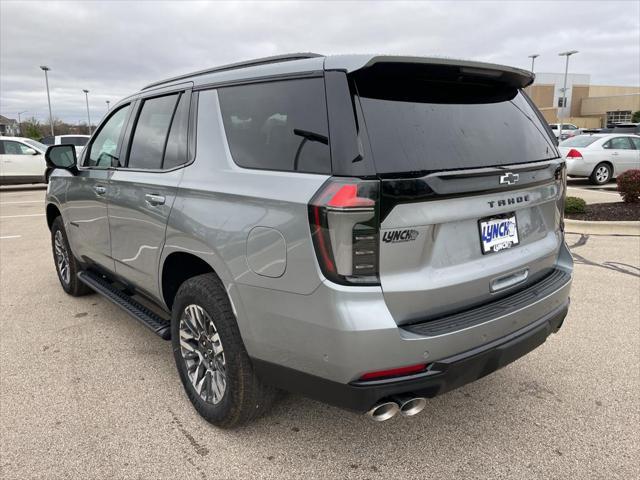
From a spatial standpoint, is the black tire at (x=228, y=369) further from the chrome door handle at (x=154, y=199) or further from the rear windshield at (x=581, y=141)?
the rear windshield at (x=581, y=141)

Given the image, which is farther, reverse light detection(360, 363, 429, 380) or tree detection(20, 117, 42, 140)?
tree detection(20, 117, 42, 140)

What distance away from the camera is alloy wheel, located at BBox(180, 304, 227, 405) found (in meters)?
2.68

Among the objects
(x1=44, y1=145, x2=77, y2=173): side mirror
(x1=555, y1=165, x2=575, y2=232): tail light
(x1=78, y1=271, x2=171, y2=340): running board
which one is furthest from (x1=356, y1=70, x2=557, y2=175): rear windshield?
(x1=44, y1=145, x2=77, y2=173): side mirror

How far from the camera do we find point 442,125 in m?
2.29

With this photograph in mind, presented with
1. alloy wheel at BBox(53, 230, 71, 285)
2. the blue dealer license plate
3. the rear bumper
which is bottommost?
alloy wheel at BBox(53, 230, 71, 285)

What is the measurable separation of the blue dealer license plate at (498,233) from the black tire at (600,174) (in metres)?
13.6

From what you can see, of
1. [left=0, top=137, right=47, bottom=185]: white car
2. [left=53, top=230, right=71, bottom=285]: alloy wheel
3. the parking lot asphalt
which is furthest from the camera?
[left=0, top=137, right=47, bottom=185]: white car

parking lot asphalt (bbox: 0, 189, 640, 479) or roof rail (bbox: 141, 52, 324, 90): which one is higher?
roof rail (bbox: 141, 52, 324, 90)

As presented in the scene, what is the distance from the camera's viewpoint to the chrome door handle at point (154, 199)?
2.95 meters

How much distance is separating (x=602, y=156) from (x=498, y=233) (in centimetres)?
1386

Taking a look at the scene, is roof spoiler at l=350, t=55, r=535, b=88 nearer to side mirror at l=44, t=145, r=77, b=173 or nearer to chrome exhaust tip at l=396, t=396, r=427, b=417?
chrome exhaust tip at l=396, t=396, r=427, b=417

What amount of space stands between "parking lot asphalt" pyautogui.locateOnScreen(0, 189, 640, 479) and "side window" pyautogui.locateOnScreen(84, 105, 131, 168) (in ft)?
4.61

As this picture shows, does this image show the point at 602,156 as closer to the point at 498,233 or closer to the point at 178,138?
the point at 498,233

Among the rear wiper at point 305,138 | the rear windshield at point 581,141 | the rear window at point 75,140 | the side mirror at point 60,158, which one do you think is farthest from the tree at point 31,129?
the rear wiper at point 305,138
